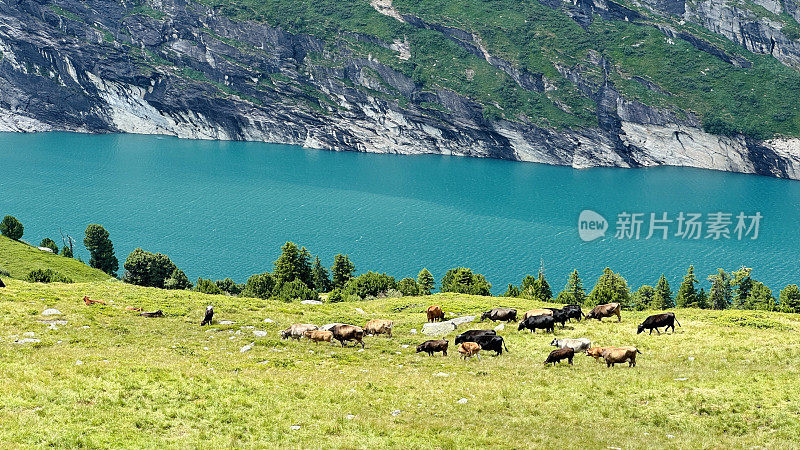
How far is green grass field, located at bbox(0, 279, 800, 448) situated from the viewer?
18.2 meters

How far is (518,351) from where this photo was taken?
3050 centimetres

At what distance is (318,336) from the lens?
31516 mm

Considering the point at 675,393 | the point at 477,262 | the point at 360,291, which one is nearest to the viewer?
the point at 675,393

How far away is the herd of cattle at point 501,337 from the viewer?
1082 inches

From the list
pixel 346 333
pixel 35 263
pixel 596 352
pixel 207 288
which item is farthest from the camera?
pixel 207 288

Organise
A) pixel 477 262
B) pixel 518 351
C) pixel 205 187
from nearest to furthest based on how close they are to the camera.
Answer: pixel 518 351 < pixel 477 262 < pixel 205 187

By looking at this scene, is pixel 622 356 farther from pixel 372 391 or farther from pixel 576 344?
pixel 372 391

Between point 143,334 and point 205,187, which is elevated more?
point 205,187

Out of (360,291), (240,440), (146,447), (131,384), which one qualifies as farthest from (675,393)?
(360,291)

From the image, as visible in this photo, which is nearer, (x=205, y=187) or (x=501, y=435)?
(x=501, y=435)

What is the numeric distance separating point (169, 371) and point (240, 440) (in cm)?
672

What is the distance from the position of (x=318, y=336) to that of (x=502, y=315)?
491 inches

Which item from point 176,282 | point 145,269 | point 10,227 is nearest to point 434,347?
point 176,282

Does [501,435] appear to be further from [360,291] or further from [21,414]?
[360,291]
